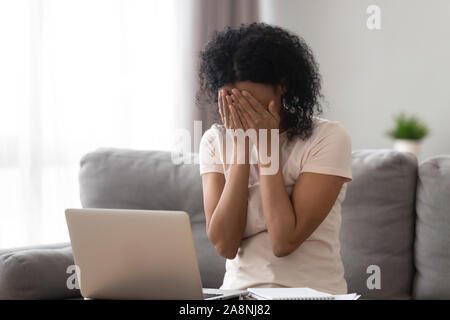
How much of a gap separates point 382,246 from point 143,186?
0.80 meters

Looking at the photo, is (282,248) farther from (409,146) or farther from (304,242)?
(409,146)

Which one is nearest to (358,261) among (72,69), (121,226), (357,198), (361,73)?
(357,198)

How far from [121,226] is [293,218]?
53cm

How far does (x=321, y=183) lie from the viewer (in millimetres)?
1427

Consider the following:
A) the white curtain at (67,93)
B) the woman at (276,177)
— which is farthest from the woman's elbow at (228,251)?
the white curtain at (67,93)

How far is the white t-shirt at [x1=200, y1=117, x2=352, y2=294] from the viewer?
1.43 m

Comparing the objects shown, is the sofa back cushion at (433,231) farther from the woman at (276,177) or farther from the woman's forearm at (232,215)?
the woman's forearm at (232,215)

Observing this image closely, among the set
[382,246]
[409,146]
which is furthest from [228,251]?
[409,146]

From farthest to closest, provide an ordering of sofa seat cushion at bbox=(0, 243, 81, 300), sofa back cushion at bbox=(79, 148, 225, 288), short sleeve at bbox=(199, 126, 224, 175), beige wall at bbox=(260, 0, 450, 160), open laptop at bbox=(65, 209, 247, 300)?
1. beige wall at bbox=(260, 0, 450, 160)
2. sofa back cushion at bbox=(79, 148, 225, 288)
3. sofa seat cushion at bbox=(0, 243, 81, 300)
4. short sleeve at bbox=(199, 126, 224, 175)
5. open laptop at bbox=(65, 209, 247, 300)

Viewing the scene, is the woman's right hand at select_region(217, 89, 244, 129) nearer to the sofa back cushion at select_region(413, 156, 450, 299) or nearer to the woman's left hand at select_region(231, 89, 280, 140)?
the woman's left hand at select_region(231, 89, 280, 140)

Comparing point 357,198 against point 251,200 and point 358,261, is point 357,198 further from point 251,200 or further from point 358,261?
point 251,200

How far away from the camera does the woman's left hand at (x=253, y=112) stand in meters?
1.44

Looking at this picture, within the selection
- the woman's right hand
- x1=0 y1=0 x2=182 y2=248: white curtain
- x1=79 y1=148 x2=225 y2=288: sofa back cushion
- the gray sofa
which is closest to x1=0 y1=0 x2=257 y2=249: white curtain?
x1=0 y1=0 x2=182 y2=248: white curtain

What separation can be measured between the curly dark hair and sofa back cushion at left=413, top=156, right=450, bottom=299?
0.50m
